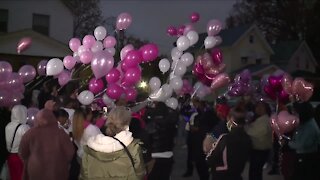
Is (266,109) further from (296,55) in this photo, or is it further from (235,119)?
(296,55)

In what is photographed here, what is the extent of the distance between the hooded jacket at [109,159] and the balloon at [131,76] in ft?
16.0

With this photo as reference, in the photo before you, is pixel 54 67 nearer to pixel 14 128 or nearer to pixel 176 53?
pixel 176 53

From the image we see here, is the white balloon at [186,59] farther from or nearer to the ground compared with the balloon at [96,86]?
farther from the ground

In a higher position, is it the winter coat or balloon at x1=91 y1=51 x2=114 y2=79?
balloon at x1=91 y1=51 x2=114 y2=79

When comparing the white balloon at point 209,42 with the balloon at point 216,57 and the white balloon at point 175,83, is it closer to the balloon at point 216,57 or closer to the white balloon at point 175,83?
the balloon at point 216,57

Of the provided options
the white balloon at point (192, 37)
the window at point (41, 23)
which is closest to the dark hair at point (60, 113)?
the white balloon at point (192, 37)

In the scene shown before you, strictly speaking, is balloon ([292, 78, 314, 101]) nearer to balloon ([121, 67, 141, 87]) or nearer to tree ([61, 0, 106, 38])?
balloon ([121, 67, 141, 87])

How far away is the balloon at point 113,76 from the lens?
980 centimetres

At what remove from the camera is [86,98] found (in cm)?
949

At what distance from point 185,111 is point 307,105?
4.58m

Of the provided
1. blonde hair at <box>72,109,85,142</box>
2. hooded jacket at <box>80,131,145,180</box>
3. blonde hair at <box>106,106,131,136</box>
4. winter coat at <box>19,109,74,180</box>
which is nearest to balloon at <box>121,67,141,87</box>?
blonde hair at <box>72,109,85,142</box>

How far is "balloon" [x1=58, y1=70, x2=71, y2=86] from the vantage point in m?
10.2

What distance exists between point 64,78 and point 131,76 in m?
1.71

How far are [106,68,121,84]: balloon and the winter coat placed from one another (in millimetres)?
4350
